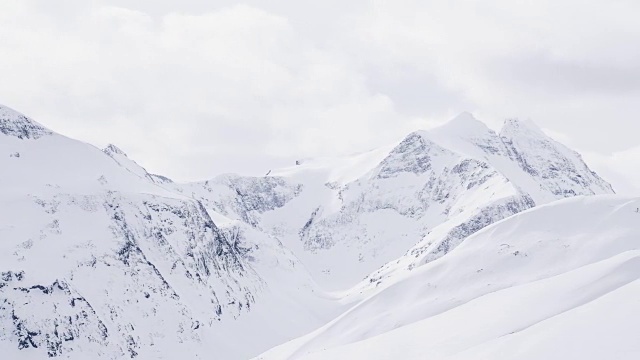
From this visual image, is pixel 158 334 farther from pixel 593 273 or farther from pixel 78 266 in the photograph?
pixel 593 273

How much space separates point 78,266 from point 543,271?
3217 inches

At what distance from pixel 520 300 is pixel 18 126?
131 m

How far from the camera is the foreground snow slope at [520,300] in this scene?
3434 centimetres

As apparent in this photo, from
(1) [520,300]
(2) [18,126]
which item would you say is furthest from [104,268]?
(1) [520,300]

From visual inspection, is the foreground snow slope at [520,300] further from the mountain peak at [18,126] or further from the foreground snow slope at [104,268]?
the mountain peak at [18,126]

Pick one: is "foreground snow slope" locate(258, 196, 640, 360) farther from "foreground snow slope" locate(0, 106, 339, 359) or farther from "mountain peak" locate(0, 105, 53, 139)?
"mountain peak" locate(0, 105, 53, 139)

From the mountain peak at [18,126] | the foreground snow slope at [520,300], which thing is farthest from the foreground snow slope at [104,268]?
the foreground snow slope at [520,300]

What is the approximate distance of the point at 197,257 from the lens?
165000 mm

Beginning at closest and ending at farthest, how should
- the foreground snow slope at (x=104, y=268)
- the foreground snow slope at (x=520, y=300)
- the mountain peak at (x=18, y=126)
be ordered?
the foreground snow slope at (x=520, y=300) → the foreground snow slope at (x=104, y=268) → the mountain peak at (x=18, y=126)

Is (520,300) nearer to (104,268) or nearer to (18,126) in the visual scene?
(104,268)

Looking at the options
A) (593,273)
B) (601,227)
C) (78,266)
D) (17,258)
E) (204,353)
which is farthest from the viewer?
(204,353)

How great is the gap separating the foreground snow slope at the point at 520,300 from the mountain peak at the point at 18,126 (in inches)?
3451

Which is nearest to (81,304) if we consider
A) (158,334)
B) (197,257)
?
(158,334)

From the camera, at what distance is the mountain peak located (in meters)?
153
